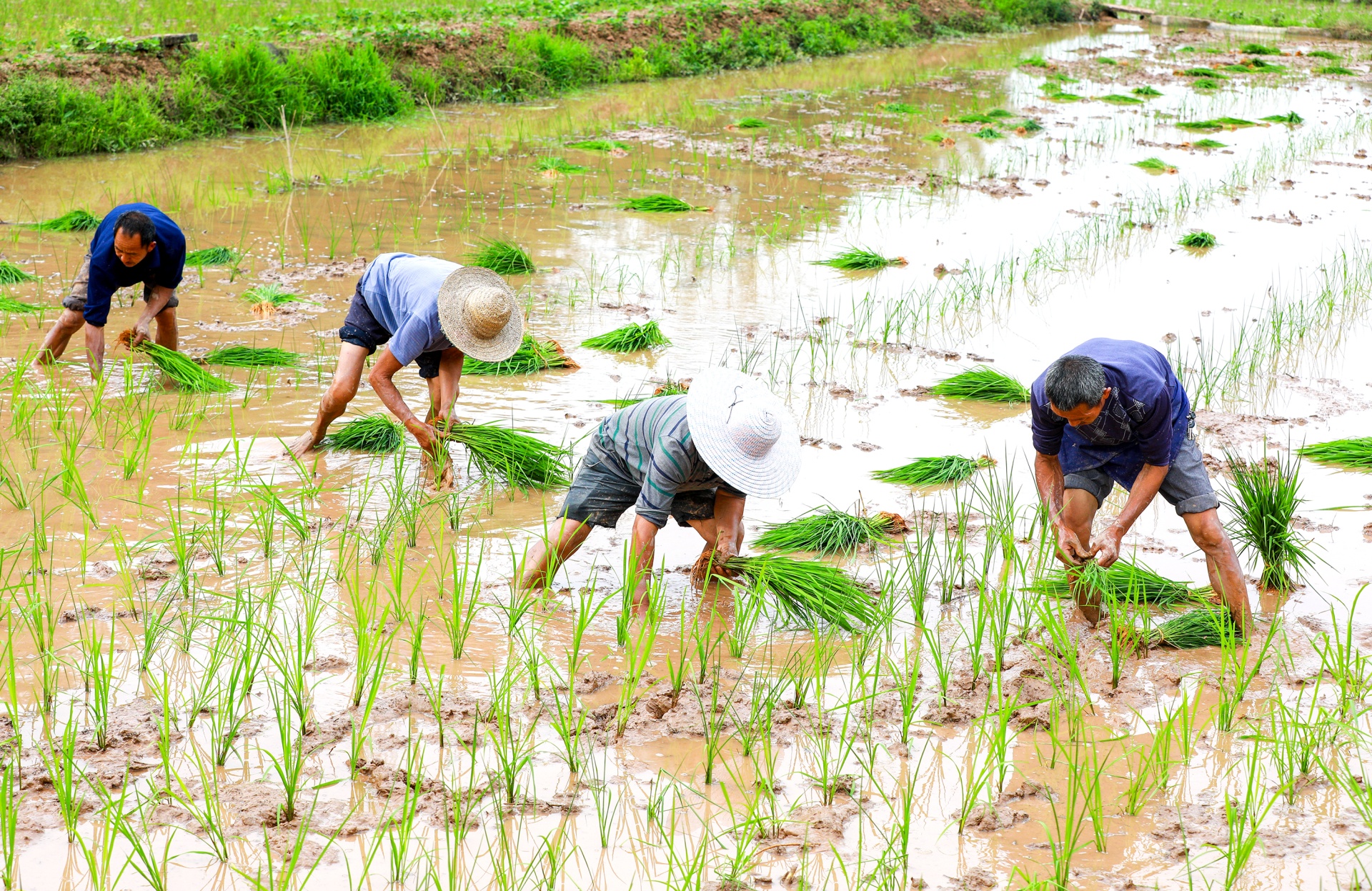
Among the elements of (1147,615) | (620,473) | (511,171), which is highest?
(511,171)

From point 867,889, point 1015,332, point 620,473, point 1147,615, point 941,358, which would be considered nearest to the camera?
point 867,889

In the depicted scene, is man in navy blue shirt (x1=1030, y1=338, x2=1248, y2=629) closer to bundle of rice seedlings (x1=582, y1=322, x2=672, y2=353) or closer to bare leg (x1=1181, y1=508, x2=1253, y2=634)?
bare leg (x1=1181, y1=508, x2=1253, y2=634)

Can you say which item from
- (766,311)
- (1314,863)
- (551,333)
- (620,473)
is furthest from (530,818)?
(766,311)

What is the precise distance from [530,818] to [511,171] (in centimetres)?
780

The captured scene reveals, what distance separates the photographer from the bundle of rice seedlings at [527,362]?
5.64m

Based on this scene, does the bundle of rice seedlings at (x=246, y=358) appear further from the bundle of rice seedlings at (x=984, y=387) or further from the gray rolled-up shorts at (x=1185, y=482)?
the gray rolled-up shorts at (x=1185, y=482)

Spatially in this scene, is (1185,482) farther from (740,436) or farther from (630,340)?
(630,340)

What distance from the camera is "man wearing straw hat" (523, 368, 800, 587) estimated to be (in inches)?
127

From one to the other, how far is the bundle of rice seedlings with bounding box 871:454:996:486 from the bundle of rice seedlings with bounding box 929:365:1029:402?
86cm

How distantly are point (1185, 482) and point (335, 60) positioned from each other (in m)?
10.1

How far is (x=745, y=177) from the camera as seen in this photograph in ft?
33.3

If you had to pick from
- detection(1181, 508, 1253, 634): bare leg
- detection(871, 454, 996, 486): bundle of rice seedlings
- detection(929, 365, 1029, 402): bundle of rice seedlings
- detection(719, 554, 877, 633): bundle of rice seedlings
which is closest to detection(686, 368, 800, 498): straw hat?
detection(719, 554, 877, 633): bundle of rice seedlings

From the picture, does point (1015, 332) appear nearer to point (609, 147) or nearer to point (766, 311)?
point (766, 311)

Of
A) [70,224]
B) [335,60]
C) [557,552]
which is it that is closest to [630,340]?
[557,552]
